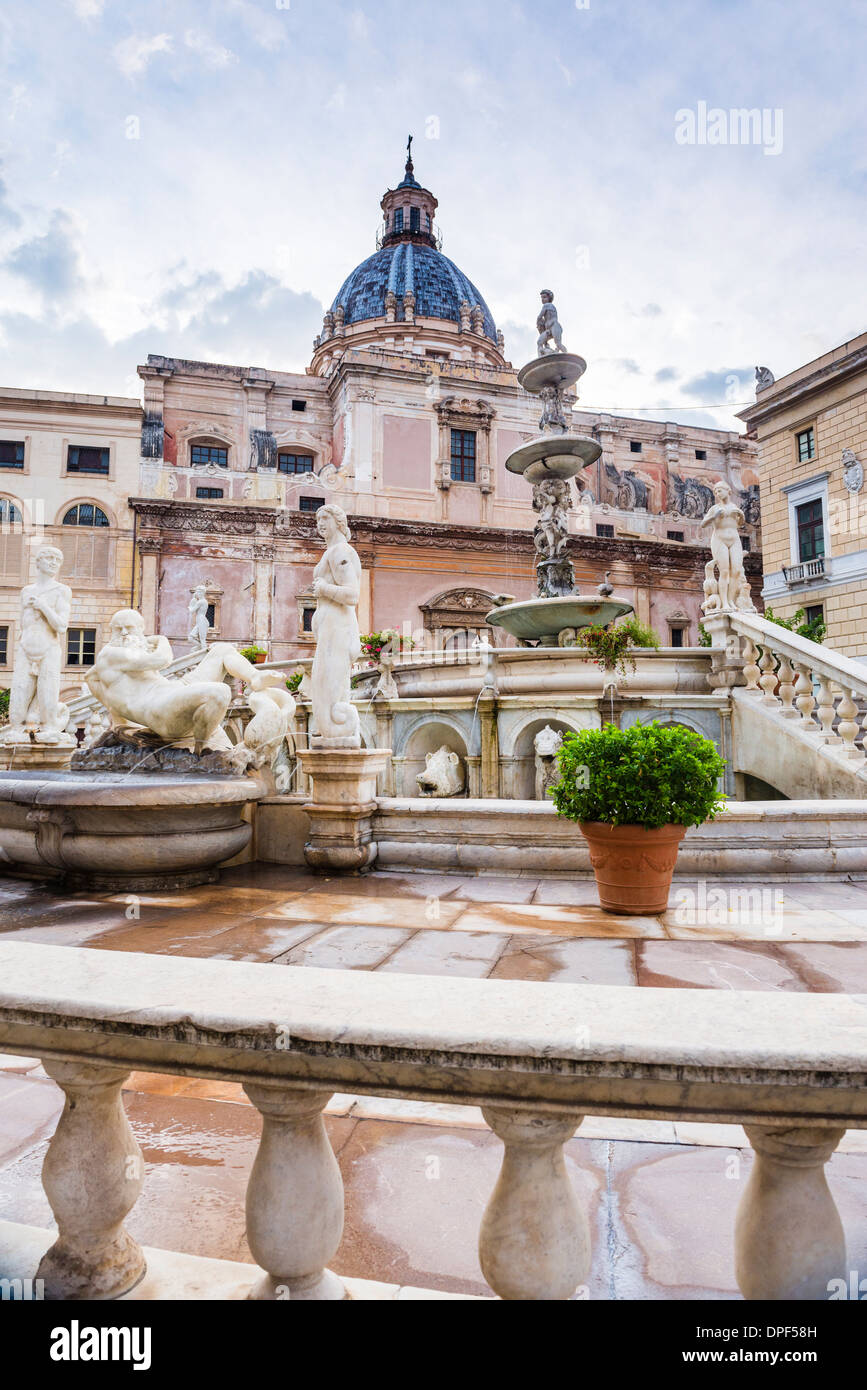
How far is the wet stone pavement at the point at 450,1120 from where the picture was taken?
168 centimetres

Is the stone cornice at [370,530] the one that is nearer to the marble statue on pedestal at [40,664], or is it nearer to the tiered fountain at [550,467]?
the tiered fountain at [550,467]

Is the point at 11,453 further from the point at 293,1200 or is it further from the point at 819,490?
the point at 293,1200

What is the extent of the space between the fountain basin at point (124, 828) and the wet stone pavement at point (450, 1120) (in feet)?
0.97

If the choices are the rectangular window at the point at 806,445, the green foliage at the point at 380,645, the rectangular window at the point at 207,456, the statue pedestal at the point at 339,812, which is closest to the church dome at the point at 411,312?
the rectangular window at the point at 207,456

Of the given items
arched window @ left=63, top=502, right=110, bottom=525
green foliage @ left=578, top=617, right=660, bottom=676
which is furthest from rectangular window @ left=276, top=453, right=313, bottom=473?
green foliage @ left=578, top=617, right=660, bottom=676

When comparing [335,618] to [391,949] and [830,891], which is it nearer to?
[391,949]

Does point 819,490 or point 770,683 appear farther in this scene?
point 819,490

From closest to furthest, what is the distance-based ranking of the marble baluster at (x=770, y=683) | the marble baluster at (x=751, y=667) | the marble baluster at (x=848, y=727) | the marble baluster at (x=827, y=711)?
the marble baluster at (x=848, y=727), the marble baluster at (x=827, y=711), the marble baluster at (x=770, y=683), the marble baluster at (x=751, y=667)

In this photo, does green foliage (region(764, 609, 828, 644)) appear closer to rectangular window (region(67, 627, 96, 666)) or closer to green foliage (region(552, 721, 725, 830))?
green foliage (region(552, 721, 725, 830))

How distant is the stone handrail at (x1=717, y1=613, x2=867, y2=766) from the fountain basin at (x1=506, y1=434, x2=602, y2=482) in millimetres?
4509

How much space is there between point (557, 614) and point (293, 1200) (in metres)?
10.8

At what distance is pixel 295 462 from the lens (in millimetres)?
29641

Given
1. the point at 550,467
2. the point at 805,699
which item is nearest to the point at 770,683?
the point at 805,699

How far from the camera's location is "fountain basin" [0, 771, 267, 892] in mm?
4703
